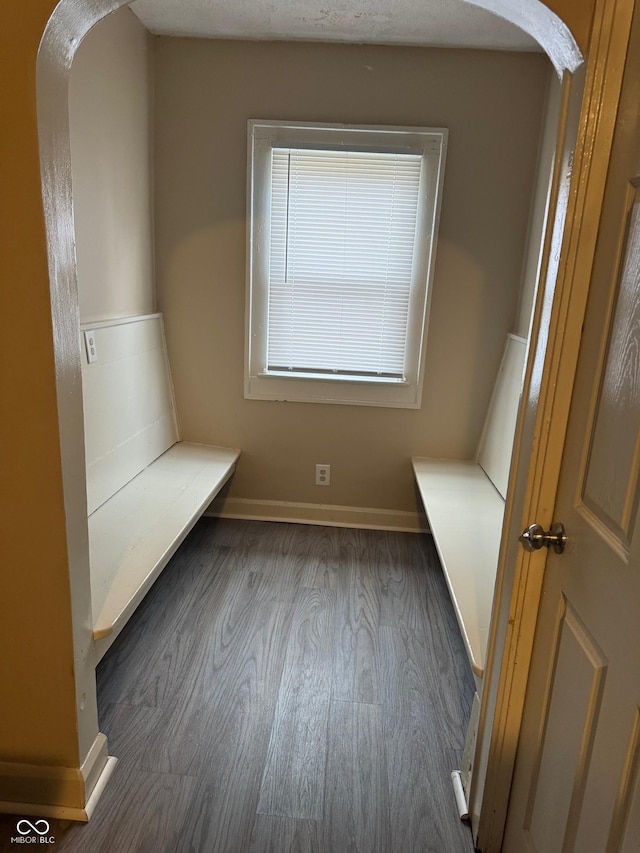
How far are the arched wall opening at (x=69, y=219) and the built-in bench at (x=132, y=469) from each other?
0.20 metres

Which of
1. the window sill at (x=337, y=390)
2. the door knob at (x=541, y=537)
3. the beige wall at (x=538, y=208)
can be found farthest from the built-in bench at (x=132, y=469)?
the beige wall at (x=538, y=208)

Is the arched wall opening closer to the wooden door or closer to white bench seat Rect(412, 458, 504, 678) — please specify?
the wooden door

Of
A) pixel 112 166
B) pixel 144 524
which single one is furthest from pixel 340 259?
pixel 144 524

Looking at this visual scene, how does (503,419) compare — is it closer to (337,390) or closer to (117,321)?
A: (337,390)

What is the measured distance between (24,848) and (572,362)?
5.74 ft

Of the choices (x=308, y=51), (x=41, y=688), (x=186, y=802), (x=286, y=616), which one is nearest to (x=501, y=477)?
(x=286, y=616)

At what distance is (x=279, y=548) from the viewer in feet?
10.1

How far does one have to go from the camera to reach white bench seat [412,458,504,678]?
5.92ft

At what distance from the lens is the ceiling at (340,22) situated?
2383mm

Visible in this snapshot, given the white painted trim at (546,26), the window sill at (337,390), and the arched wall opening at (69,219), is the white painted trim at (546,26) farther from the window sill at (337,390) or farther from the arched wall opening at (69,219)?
the window sill at (337,390)

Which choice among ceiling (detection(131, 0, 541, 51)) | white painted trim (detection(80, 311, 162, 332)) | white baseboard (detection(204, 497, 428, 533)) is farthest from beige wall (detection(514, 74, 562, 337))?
white painted trim (detection(80, 311, 162, 332))

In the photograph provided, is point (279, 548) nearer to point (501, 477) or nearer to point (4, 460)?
point (501, 477)

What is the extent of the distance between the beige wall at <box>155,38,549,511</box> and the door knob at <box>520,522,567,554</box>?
1.98 meters

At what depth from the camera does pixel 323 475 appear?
3.33m
